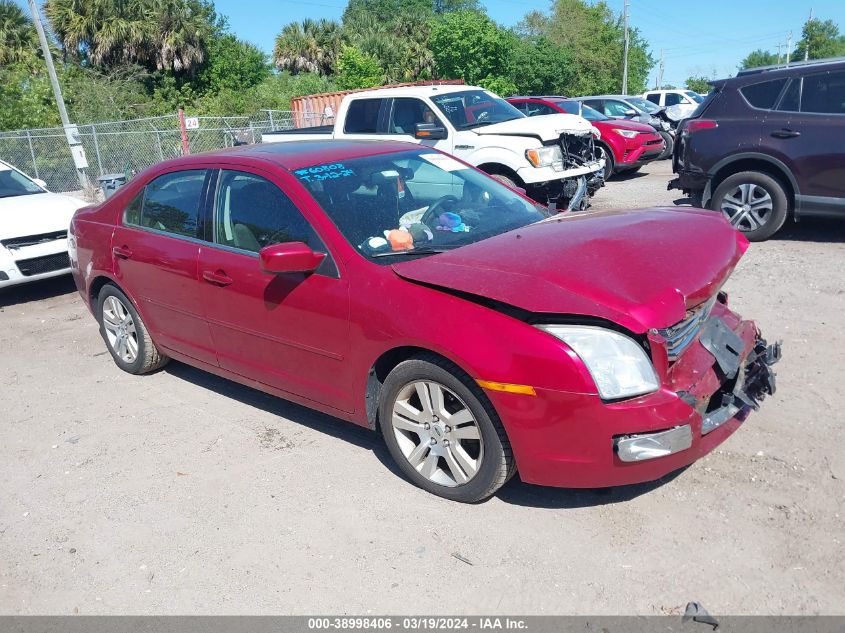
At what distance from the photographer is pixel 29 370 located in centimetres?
622

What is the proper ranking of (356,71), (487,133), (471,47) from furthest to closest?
(356,71) < (471,47) < (487,133)

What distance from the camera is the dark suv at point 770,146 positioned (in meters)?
7.70

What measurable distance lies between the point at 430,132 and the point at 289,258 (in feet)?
23.0

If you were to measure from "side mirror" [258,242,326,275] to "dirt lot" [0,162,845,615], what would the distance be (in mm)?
1146

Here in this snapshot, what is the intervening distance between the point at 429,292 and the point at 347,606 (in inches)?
55.8

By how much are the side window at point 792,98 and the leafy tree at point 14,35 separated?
34891 millimetres

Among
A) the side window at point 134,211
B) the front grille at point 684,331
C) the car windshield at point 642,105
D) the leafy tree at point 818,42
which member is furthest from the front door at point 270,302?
the leafy tree at point 818,42

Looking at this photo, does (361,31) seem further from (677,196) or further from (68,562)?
(68,562)

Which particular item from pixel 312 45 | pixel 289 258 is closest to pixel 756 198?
pixel 289 258

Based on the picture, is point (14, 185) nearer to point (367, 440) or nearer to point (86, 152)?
point (367, 440)

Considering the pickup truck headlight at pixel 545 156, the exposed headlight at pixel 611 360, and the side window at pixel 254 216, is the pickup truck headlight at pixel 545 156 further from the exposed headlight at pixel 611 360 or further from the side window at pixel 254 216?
the exposed headlight at pixel 611 360

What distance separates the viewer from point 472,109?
1088 cm

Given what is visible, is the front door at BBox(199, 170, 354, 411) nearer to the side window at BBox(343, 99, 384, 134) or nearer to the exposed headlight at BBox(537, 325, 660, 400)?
the exposed headlight at BBox(537, 325, 660, 400)

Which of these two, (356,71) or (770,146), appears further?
(356,71)
